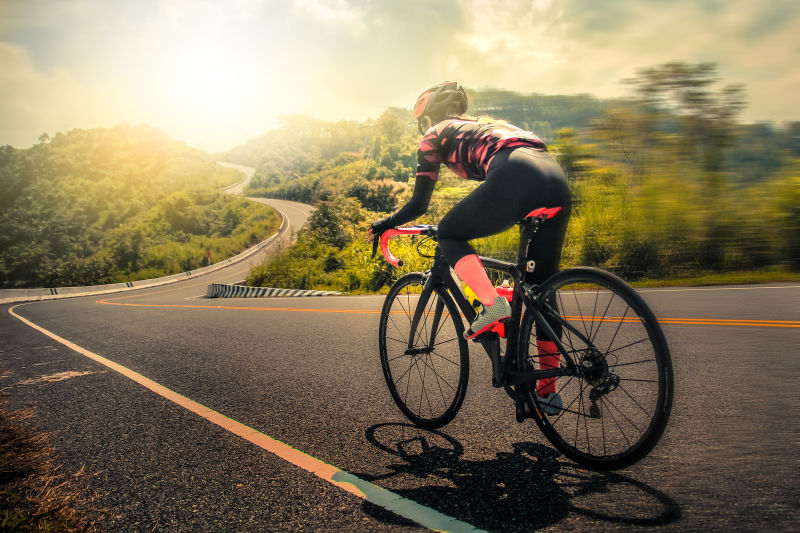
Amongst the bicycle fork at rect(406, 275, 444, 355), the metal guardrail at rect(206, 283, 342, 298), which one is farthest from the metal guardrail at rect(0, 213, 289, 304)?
the bicycle fork at rect(406, 275, 444, 355)

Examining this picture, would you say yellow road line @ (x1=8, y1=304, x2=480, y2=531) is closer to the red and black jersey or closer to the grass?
the red and black jersey

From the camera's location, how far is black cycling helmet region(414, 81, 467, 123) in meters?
2.98

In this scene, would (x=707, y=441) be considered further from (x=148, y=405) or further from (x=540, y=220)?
(x=148, y=405)

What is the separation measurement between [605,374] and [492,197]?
1031 mm

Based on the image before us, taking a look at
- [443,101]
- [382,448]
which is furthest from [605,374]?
[443,101]

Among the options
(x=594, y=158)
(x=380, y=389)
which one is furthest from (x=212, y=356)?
(x=594, y=158)

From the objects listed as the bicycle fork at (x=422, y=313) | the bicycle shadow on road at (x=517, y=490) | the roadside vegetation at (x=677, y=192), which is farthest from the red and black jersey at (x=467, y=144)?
the roadside vegetation at (x=677, y=192)

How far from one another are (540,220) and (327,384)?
2424mm

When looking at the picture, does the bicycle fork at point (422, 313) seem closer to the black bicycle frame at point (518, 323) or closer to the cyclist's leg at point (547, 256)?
the black bicycle frame at point (518, 323)

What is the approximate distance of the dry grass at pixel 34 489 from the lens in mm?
1874

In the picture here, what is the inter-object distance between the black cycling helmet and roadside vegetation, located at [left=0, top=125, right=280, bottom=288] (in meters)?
61.7

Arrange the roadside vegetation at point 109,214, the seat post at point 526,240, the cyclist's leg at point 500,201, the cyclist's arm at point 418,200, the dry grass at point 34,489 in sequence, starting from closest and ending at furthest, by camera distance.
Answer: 1. the dry grass at point 34,489
2. the cyclist's leg at point 500,201
3. the seat post at point 526,240
4. the cyclist's arm at point 418,200
5. the roadside vegetation at point 109,214

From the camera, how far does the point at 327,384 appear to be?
4.14m

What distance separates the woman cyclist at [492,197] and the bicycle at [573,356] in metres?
0.07
